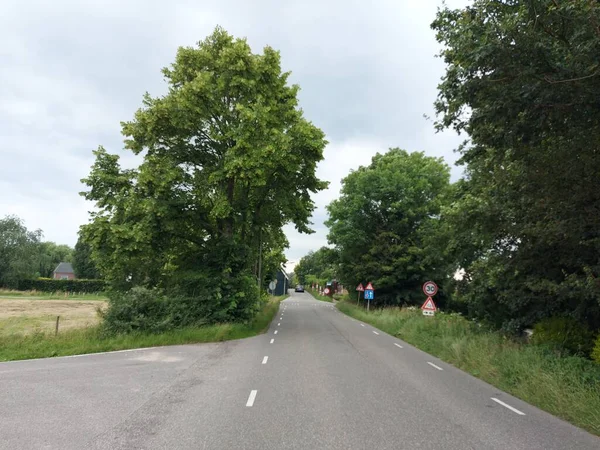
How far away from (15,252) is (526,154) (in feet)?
280

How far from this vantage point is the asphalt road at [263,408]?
560 cm

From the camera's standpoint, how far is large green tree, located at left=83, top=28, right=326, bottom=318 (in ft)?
62.9

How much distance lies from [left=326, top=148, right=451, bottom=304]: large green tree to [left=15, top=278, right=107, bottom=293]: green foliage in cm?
4583

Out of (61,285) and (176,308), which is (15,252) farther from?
(176,308)

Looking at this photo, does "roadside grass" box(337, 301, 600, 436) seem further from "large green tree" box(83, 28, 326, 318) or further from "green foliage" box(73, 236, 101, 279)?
"green foliage" box(73, 236, 101, 279)

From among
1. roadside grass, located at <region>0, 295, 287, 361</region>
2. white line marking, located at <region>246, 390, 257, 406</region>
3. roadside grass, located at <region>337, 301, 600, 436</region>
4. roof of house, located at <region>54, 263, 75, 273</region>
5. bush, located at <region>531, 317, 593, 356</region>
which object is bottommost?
roadside grass, located at <region>0, 295, 287, 361</region>

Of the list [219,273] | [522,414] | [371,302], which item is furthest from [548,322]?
[371,302]

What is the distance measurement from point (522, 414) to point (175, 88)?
20.7 m

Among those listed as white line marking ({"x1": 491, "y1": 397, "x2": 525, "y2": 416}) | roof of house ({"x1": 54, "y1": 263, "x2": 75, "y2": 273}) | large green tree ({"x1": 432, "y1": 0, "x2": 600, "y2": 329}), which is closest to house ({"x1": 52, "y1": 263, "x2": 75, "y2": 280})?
roof of house ({"x1": 54, "y1": 263, "x2": 75, "y2": 273})

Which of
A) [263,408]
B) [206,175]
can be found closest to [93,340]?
[206,175]

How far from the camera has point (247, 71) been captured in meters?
20.8

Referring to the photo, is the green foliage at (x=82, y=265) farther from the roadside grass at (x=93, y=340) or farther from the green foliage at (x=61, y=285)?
the roadside grass at (x=93, y=340)

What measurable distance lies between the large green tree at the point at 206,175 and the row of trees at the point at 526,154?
335 inches

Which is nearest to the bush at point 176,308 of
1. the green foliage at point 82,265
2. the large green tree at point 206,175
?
the large green tree at point 206,175
